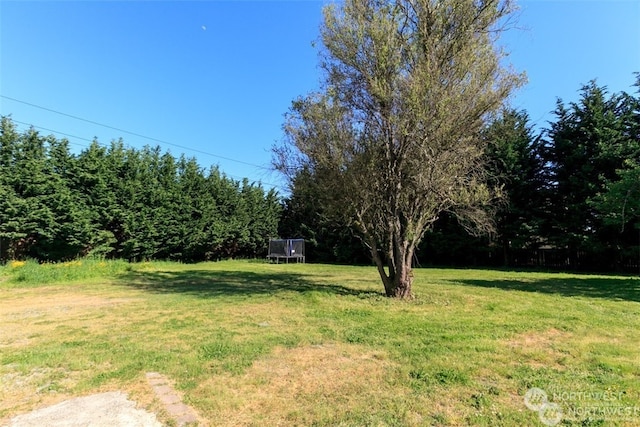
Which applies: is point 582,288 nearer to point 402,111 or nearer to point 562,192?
point 402,111

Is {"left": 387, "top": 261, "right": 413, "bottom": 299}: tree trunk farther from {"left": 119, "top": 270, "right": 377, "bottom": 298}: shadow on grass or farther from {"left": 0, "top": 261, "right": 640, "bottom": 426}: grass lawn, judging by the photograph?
{"left": 119, "top": 270, "right": 377, "bottom": 298}: shadow on grass

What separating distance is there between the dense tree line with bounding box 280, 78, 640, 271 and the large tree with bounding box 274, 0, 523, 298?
6.41 metres

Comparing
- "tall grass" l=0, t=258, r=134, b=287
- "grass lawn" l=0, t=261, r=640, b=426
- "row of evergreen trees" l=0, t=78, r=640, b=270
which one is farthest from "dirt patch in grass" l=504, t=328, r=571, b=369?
"tall grass" l=0, t=258, r=134, b=287

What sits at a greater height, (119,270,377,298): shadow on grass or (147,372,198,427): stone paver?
(119,270,377,298): shadow on grass

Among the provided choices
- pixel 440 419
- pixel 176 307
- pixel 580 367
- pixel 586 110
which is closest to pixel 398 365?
pixel 440 419

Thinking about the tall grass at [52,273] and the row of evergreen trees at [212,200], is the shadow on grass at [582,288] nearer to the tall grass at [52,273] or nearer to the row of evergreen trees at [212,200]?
the row of evergreen trees at [212,200]

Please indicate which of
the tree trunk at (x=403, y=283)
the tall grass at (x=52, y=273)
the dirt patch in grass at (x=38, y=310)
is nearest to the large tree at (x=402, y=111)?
the tree trunk at (x=403, y=283)

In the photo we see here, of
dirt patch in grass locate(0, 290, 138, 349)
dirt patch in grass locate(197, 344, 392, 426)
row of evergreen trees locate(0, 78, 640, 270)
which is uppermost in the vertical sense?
row of evergreen trees locate(0, 78, 640, 270)

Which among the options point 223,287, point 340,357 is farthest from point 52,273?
point 340,357

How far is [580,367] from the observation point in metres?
3.81

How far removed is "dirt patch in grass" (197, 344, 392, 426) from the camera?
2.85 meters

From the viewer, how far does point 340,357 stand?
4242 mm

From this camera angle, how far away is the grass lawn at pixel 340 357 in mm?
2926

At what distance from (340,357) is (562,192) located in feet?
55.2
